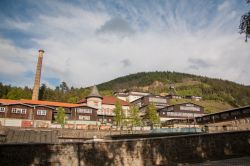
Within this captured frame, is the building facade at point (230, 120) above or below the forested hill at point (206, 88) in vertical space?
below

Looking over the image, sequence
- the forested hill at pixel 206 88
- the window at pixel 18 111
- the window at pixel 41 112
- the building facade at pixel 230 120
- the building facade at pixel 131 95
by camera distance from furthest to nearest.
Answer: the forested hill at pixel 206 88 → the building facade at pixel 131 95 → the window at pixel 41 112 → the window at pixel 18 111 → the building facade at pixel 230 120

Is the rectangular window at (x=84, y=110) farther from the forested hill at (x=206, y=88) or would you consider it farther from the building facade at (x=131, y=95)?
the forested hill at (x=206, y=88)

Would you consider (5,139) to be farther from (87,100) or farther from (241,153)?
(87,100)

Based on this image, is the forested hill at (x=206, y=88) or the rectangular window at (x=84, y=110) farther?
the forested hill at (x=206, y=88)

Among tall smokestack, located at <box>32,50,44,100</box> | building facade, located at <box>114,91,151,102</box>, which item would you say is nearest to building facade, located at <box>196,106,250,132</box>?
building facade, located at <box>114,91,151,102</box>

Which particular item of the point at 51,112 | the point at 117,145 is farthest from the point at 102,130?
the point at 117,145

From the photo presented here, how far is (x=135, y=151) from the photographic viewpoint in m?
17.9

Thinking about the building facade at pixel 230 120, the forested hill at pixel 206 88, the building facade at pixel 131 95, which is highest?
the forested hill at pixel 206 88

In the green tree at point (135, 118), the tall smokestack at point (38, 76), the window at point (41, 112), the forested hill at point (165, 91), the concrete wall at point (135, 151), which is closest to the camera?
the concrete wall at point (135, 151)

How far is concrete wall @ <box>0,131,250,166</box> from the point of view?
587 inches

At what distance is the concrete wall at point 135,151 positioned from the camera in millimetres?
14906

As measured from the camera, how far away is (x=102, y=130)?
42125mm

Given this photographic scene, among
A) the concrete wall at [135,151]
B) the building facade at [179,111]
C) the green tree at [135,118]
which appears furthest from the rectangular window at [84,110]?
the concrete wall at [135,151]

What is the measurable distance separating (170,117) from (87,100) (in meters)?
27.7
